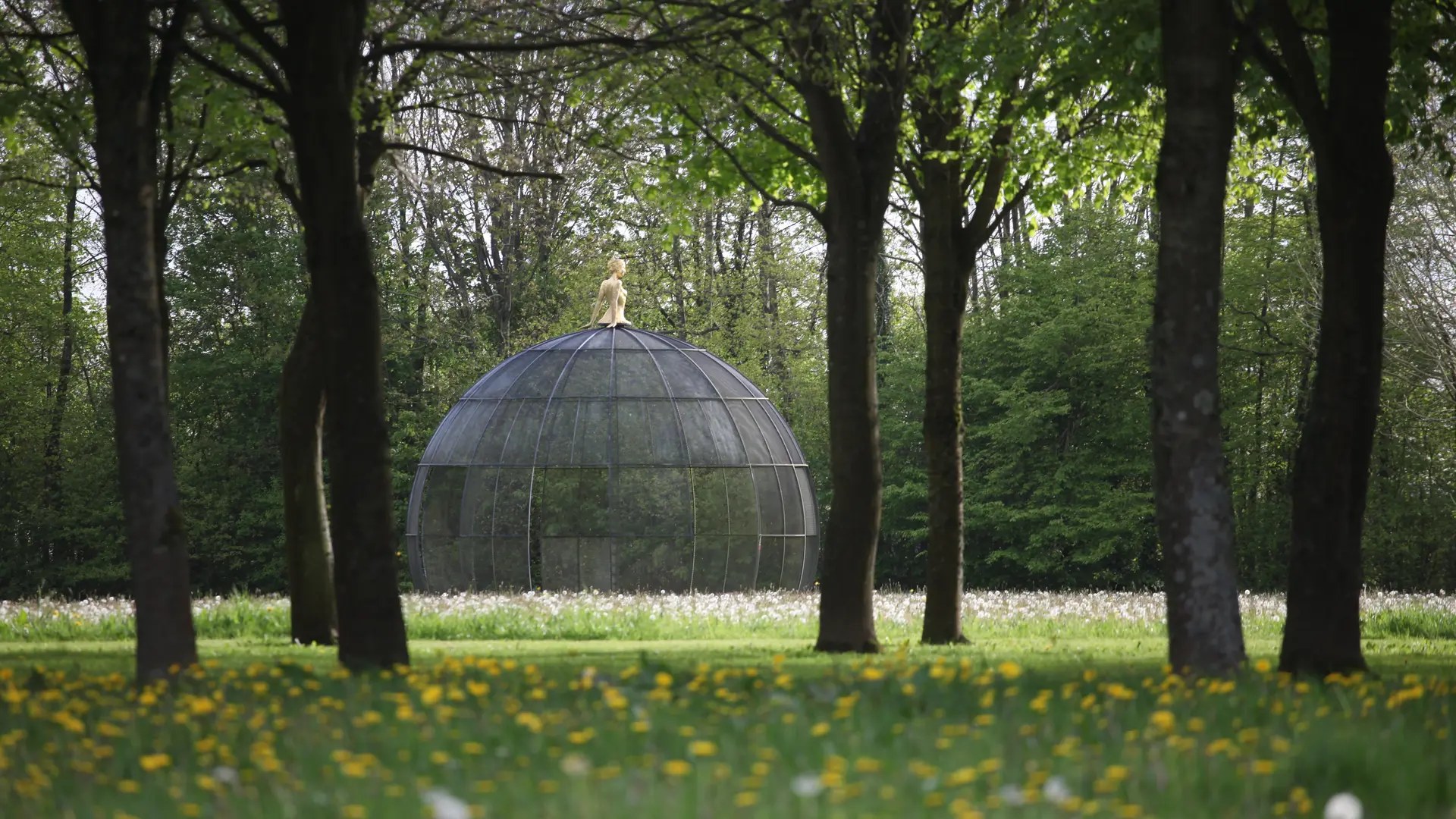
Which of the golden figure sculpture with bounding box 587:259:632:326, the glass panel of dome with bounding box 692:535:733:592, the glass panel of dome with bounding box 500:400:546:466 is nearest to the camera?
the glass panel of dome with bounding box 692:535:733:592

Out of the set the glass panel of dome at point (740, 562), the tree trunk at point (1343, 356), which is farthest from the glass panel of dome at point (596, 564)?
the tree trunk at point (1343, 356)

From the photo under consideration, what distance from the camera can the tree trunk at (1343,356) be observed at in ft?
28.7

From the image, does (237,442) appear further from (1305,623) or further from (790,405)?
(1305,623)

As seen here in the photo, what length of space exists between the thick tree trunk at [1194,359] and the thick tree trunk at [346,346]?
462 cm

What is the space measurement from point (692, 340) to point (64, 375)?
16352 mm

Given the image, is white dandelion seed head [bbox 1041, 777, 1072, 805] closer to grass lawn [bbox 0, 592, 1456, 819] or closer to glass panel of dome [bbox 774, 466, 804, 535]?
grass lawn [bbox 0, 592, 1456, 819]

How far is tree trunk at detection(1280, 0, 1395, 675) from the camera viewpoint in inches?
345

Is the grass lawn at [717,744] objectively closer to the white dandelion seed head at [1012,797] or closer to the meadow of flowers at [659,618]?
the white dandelion seed head at [1012,797]

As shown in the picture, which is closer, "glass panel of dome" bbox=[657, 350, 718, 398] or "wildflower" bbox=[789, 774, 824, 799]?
"wildflower" bbox=[789, 774, 824, 799]

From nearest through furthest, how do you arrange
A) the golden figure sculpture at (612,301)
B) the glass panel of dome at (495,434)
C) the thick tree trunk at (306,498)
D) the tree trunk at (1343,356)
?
the tree trunk at (1343,356) → the thick tree trunk at (306,498) → the glass panel of dome at (495,434) → the golden figure sculpture at (612,301)

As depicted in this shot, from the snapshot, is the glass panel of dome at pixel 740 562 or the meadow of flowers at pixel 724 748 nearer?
the meadow of flowers at pixel 724 748

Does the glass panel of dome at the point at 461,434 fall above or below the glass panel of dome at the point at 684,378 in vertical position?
below

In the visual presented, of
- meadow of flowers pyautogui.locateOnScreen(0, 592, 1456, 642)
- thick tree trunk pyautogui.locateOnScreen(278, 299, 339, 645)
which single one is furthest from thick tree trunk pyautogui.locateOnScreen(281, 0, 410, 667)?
meadow of flowers pyautogui.locateOnScreen(0, 592, 1456, 642)

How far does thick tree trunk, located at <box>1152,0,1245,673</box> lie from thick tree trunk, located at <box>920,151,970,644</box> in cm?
620
